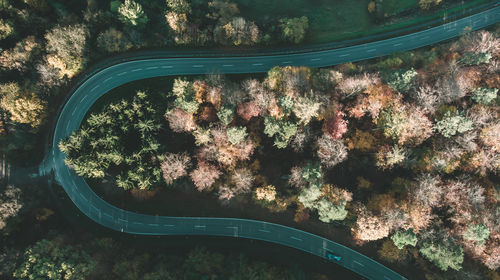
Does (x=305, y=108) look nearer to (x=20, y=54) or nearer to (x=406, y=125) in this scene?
(x=406, y=125)

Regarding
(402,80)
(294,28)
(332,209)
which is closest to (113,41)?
(294,28)

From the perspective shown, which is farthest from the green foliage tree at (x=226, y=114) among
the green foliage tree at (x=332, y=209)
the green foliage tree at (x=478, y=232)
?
the green foliage tree at (x=478, y=232)

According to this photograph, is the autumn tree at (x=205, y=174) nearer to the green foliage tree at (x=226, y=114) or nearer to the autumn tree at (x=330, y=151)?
the green foliage tree at (x=226, y=114)

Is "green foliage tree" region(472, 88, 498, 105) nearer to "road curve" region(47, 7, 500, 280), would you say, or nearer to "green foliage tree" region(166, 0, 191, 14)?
"road curve" region(47, 7, 500, 280)

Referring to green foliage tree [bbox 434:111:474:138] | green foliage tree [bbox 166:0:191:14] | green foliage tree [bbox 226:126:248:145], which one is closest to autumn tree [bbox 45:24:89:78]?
green foliage tree [bbox 166:0:191:14]

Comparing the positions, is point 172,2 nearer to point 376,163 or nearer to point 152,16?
point 152,16

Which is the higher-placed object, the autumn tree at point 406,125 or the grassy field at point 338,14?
the grassy field at point 338,14
